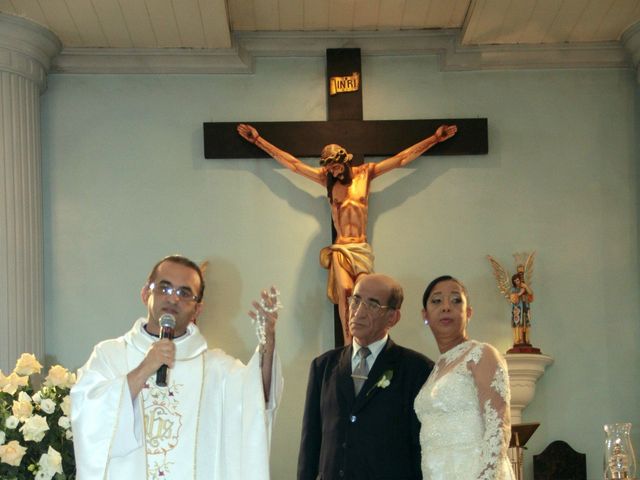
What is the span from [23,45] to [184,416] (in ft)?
14.8

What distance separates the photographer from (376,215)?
8.78 m

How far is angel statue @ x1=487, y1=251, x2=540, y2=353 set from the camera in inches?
331

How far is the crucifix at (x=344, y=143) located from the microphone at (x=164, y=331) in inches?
153

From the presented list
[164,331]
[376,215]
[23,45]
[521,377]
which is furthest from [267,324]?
[23,45]

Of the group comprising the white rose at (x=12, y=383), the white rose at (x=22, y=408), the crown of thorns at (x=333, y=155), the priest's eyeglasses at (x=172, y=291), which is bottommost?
the white rose at (x=22, y=408)

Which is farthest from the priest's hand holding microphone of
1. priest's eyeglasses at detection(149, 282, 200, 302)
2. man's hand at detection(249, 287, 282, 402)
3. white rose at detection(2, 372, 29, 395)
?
white rose at detection(2, 372, 29, 395)

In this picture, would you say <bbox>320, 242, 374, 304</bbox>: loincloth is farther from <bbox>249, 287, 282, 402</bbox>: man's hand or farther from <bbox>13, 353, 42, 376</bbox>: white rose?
<bbox>249, 287, 282, 402</bbox>: man's hand

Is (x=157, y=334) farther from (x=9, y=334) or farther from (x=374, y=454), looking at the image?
(x=9, y=334)

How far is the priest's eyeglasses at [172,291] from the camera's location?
452cm

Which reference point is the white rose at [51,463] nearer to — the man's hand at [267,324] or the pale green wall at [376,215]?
the man's hand at [267,324]

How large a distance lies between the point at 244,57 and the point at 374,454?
4489 mm

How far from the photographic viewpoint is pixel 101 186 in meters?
8.75

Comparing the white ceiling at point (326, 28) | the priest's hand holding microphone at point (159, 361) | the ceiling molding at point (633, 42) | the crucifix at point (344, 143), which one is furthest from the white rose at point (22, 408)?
the ceiling molding at point (633, 42)

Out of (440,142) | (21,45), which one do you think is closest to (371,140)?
(440,142)
